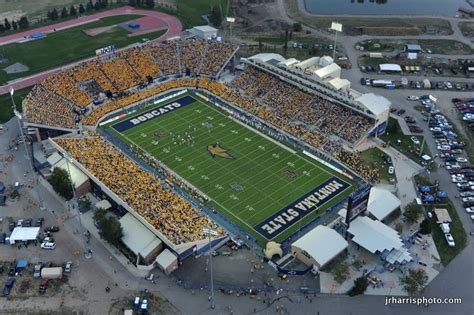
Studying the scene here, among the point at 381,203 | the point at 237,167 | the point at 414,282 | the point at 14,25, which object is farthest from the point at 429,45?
the point at 14,25

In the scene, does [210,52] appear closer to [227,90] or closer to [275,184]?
[227,90]

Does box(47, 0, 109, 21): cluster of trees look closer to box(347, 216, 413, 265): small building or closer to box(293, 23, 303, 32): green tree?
box(293, 23, 303, 32): green tree

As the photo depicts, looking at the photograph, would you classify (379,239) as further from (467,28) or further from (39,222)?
(467,28)

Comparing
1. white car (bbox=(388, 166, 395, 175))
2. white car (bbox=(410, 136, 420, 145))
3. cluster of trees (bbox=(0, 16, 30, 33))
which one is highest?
cluster of trees (bbox=(0, 16, 30, 33))

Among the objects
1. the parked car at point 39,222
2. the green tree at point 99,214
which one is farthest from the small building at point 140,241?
the parked car at point 39,222

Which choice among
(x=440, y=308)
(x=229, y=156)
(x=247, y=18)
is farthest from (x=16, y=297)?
(x=247, y=18)

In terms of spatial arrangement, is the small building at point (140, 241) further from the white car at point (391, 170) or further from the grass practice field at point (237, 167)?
the white car at point (391, 170)

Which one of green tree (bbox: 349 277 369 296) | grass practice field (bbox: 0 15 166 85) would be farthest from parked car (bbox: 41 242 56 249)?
grass practice field (bbox: 0 15 166 85)
